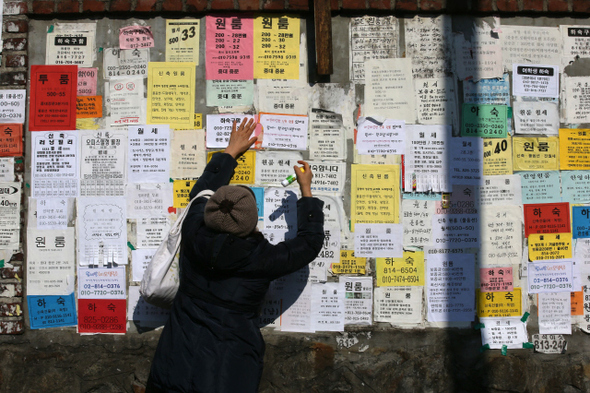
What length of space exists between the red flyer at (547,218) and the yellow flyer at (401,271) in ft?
2.62

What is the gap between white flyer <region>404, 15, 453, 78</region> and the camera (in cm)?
281

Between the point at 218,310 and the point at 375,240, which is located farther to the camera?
the point at 375,240

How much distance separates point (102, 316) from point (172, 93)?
1.63 m

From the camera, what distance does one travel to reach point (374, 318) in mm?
2834

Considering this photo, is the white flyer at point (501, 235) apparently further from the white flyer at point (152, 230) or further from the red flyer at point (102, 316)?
the red flyer at point (102, 316)

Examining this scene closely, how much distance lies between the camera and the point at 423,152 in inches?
111

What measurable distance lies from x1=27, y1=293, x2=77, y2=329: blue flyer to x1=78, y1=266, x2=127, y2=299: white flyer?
110 mm

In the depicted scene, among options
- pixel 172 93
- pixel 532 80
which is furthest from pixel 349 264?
pixel 532 80

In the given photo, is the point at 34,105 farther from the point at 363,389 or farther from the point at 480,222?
the point at 480,222

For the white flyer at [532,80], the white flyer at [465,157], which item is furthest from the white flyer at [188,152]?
the white flyer at [532,80]

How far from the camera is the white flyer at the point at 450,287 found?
2.85 metres

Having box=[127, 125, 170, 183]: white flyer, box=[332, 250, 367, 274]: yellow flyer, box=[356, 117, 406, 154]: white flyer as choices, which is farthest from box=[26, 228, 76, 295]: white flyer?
box=[356, 117, 406, 154]: white flyer

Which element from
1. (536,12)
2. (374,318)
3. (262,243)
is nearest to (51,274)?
(262,243)

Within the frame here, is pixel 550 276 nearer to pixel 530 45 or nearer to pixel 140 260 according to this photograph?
pixel 530 45
